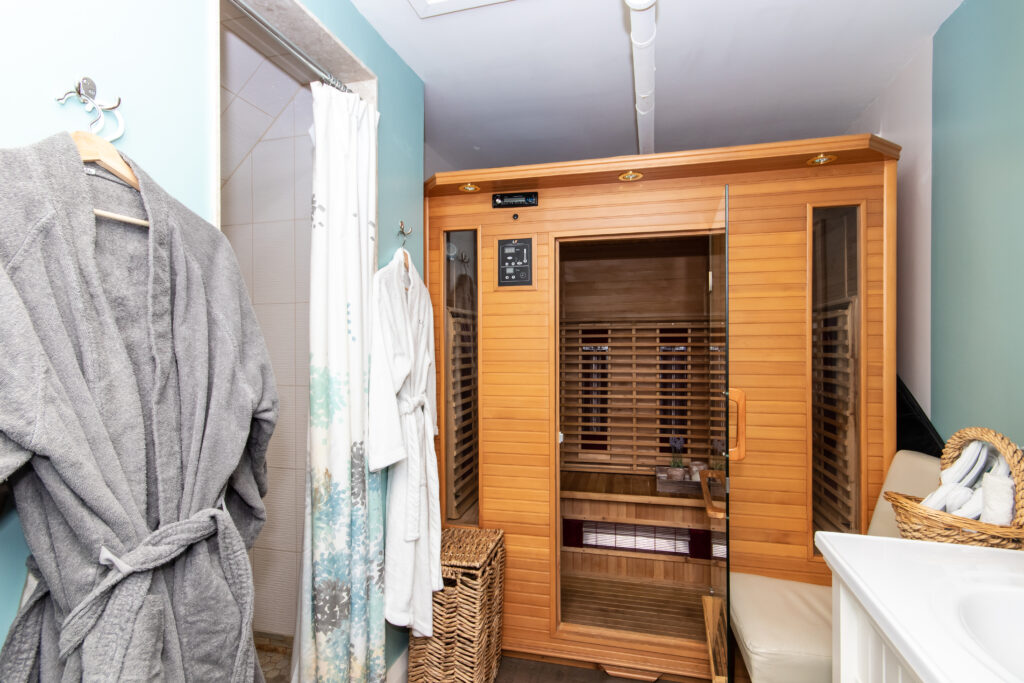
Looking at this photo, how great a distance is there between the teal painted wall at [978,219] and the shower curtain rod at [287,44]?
208cm

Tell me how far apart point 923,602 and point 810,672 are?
1.05m

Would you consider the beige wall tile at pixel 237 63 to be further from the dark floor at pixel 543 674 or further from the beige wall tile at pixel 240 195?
the dark floor at pixel 543 674

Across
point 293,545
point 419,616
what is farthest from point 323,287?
point 293,545

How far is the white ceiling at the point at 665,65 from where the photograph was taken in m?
1.66

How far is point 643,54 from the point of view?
161 centimetres

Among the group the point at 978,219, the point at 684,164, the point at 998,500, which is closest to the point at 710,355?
the point at 684,164

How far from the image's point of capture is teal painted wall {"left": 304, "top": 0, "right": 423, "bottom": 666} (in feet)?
5.31

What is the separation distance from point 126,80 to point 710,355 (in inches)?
81.5

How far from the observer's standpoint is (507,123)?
8.36 ft

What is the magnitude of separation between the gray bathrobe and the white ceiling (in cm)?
123

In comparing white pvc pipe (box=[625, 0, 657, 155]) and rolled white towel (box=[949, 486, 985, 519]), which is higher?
white pvc pipe (box=[625, 0, 657, 155])

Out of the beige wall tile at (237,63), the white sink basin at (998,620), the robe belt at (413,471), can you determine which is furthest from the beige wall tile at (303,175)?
the white sink basin at (998,620)

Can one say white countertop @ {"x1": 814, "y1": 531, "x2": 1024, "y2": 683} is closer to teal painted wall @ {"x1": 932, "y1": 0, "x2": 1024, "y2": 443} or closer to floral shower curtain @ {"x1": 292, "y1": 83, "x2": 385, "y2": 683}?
teal painted wall @ {"x1": 932, "y1": 0, "x2": 1024, "y2": 443}

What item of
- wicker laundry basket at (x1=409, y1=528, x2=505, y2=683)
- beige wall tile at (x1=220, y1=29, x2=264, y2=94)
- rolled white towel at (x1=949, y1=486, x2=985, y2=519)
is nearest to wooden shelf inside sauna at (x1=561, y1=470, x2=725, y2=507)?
wicker laundry basket at (x1=409, y1=528, x2=505, y2=683)
